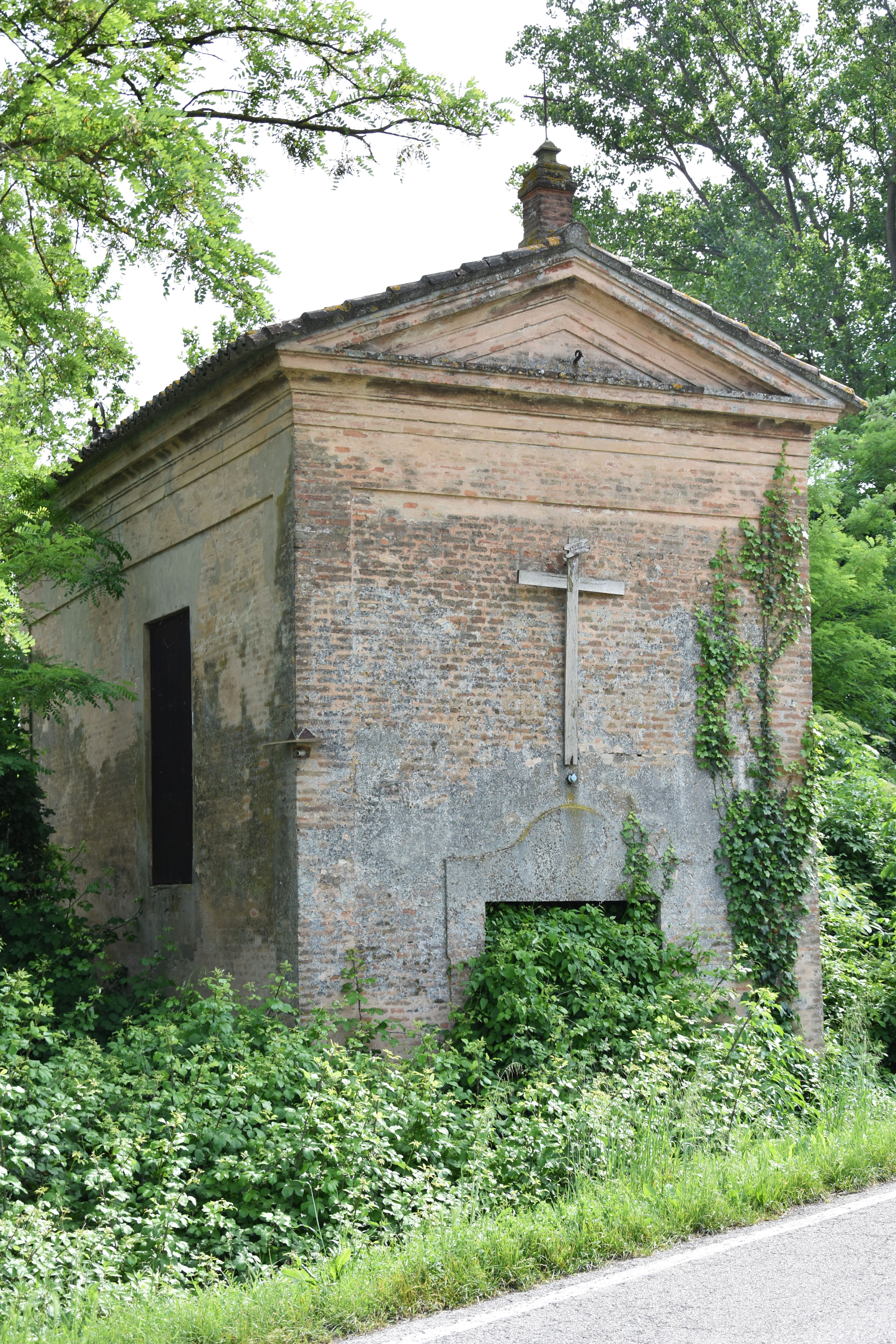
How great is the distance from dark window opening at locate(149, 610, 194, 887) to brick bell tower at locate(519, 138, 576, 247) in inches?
212

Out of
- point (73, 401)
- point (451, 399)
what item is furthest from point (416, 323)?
point (73, 401)

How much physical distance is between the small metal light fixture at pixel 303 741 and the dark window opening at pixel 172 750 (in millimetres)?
2308

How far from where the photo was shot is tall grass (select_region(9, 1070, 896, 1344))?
A: 20.2ft

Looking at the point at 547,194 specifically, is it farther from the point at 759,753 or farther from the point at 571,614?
the point at 759,753

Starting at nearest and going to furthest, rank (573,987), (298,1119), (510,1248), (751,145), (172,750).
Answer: (510,1248) → (298,1119) → (573,987) → (172,750) → (751,145)

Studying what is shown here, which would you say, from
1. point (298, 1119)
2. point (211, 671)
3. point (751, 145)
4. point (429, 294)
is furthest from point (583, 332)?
point (751, 145)

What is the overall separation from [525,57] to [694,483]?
24.0m

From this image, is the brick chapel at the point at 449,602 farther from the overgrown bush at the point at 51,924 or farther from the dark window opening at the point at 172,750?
the overgrown bush at the point at 51,924

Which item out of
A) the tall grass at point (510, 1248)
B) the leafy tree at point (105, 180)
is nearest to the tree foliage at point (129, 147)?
the leafy tree at point (105, 180)

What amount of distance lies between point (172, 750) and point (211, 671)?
1.44 meters

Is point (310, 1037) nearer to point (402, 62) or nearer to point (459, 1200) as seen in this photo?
point (459, 1200)

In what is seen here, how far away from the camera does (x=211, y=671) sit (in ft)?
42.1

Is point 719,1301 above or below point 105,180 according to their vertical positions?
below

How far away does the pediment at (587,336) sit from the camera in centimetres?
1200
